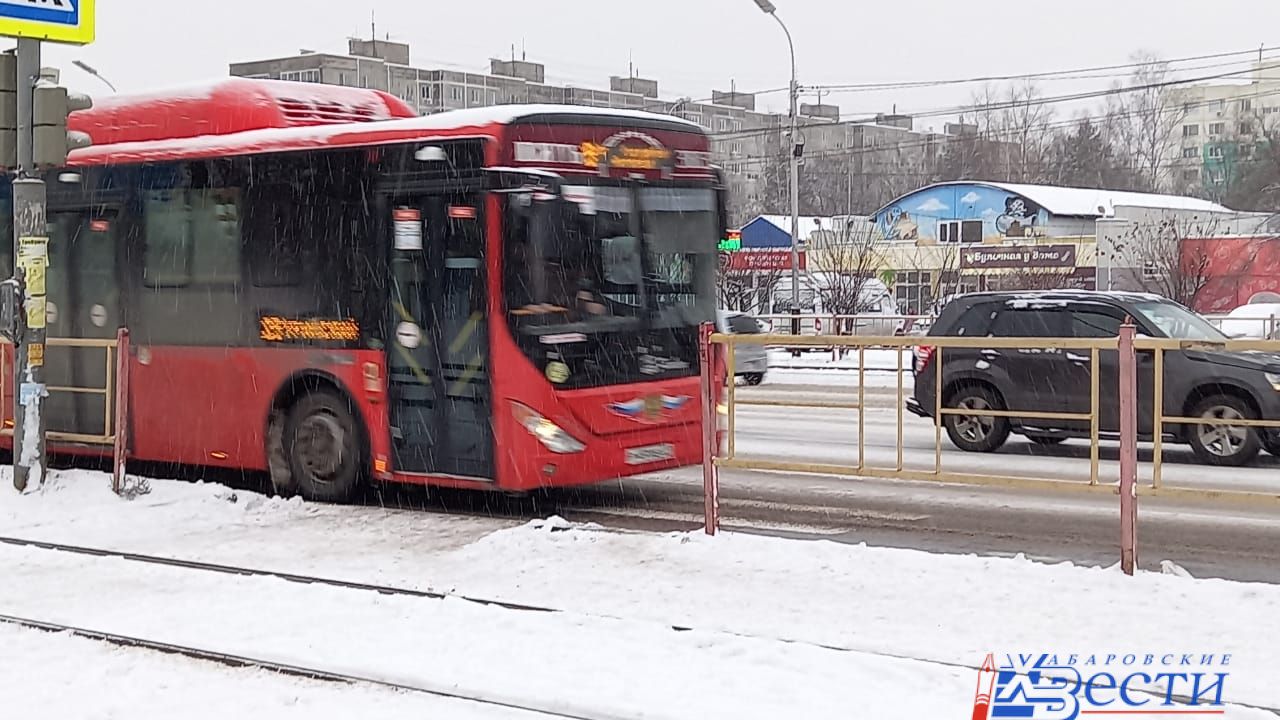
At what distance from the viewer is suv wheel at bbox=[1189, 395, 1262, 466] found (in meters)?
14.2

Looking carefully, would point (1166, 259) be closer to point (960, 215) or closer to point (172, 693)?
point (960, 215)

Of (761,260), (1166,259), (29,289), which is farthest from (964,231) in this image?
(29,289)

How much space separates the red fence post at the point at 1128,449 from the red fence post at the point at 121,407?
7.83 meters

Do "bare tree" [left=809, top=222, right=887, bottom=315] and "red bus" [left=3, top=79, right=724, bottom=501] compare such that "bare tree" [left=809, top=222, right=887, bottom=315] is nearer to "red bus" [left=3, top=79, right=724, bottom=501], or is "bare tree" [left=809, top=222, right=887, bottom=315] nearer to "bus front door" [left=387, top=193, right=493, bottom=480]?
"red bus" [left=3, top=79, right=724, bottom=501]

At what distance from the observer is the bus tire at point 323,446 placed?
12039 millimetres

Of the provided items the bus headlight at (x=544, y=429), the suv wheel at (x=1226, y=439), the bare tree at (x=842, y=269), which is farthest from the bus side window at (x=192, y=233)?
the bare tree at (x=842, y=269)

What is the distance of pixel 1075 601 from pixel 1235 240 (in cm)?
4290

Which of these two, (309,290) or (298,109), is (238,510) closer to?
(309,290)

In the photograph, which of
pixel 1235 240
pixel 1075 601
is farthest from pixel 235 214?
pixel 1235 240

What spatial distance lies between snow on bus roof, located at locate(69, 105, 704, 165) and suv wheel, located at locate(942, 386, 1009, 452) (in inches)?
194

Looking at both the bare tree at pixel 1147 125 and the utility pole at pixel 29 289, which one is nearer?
the utility pole at pixel 29 289

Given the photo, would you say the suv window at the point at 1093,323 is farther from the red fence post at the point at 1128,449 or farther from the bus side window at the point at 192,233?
the bus side window at the point at 192,233

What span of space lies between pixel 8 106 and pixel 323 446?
3.63m

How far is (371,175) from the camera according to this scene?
11773 mm
